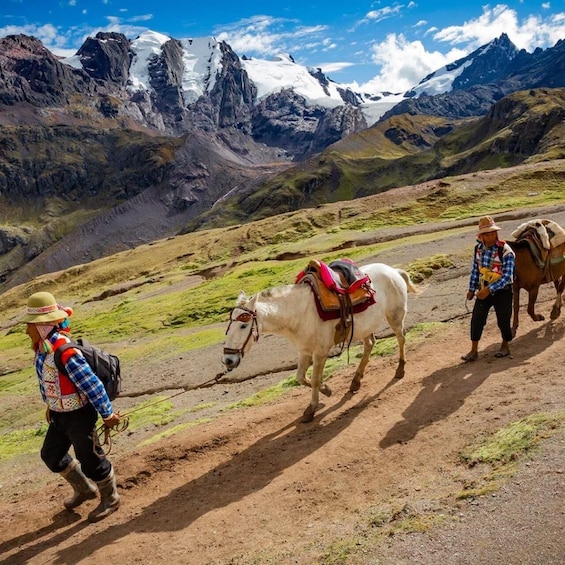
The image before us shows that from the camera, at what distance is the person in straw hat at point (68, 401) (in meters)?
7.57

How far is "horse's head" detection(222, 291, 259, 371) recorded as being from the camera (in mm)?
9188

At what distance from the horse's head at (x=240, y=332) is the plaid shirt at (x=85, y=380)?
2249 mm

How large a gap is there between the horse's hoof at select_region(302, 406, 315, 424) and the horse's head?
7.10 ft

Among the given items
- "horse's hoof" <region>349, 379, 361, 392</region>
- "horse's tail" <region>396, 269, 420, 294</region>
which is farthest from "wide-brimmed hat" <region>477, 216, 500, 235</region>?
"horse's hoof" <region>349, 379, 361, 392</region>

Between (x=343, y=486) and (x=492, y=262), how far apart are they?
6.25 meters

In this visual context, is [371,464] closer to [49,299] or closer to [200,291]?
[49,299]

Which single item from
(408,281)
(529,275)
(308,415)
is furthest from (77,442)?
(529,275)

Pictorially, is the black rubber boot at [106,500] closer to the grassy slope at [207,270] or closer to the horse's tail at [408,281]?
the grassy slope at [207,270]

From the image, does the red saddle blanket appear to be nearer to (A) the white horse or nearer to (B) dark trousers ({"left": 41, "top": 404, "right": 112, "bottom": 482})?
(A) the white horse

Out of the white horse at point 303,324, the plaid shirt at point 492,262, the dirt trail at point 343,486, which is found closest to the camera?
the dirt trail at point 343,486

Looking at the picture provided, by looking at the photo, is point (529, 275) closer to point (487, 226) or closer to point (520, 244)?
point (520, 244)

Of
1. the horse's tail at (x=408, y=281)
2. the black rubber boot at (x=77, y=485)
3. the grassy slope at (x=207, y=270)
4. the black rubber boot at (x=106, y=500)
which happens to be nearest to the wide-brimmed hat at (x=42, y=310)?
the black rubber boot at (x=77, y=485)

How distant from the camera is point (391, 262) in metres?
32.2

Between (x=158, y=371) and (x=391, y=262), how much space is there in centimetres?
1720
